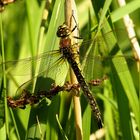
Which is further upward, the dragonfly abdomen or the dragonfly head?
the dragonfly head

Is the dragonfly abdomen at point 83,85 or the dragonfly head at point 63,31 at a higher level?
the dragonfly head at point 63,31

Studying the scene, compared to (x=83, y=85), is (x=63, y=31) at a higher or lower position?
higher

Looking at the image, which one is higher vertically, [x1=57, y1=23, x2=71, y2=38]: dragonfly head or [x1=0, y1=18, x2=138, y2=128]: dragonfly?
[x1=57, y1=23, x2=71, y2=38]: dragonfly head

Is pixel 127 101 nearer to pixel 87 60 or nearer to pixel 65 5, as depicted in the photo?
pixel 87 60

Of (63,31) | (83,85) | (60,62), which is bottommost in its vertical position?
(83,85)

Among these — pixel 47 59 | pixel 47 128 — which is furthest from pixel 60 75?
pixel 47 128

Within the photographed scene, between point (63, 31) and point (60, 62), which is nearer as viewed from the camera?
point (63, 31)
